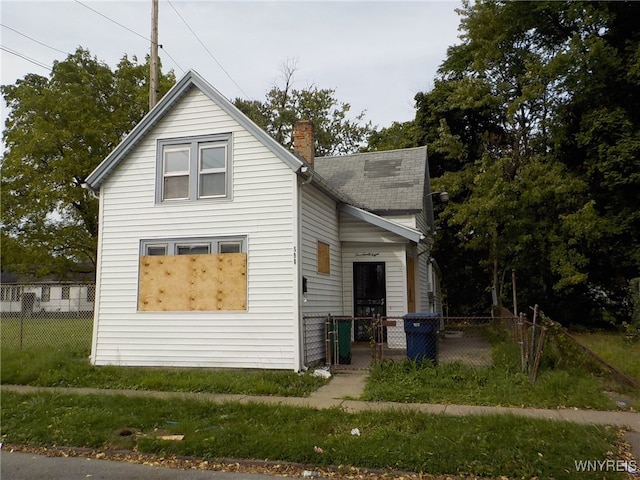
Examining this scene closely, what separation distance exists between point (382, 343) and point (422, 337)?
4.46 ft

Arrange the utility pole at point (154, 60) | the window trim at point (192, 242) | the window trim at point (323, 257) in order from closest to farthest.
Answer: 1. the window trim at point (192, 242)
2. the window trim at point (323, 257)
3. the utility pole at point (154, 60)

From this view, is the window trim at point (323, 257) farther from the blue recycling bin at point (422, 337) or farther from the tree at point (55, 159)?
the tree at point (55, 159)

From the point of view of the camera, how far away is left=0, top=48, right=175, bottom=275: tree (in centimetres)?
2902

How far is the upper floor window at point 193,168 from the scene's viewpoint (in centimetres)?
1139

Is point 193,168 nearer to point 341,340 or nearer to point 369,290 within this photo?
point 341,340

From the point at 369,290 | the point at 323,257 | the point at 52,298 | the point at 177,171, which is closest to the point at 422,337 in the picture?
the point at 323,257

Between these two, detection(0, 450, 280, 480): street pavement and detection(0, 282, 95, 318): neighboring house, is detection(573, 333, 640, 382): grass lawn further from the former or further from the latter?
detection(0, 282, 95, 318): neighboring house

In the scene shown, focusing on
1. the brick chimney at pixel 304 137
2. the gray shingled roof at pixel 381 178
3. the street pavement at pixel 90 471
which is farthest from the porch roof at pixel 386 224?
the street pavement at pixel 90 471

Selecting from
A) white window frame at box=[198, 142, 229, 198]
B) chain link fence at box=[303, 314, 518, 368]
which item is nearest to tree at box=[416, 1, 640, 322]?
chain link fence at box=[303, 314, 518, 368]

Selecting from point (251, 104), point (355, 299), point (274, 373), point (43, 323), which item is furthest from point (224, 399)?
point (251, 104)

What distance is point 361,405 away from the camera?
761 cm

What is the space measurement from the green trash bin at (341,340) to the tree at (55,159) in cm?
2399

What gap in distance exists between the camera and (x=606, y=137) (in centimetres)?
1873

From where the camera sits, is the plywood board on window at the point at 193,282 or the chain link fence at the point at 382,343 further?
the plywood board on window at the point at 193,282
